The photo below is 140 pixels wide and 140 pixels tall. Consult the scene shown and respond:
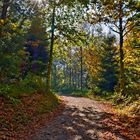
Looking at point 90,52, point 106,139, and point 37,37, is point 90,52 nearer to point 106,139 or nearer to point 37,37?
point 37,37

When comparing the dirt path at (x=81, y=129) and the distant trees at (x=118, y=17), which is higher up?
the distant trees at (x=118, y=17)

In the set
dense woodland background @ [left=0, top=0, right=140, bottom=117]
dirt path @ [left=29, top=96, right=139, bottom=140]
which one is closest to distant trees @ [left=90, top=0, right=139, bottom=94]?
dense woodland background @ [left=0, top=0, right=140, bottom=117]

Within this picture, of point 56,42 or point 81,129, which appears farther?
point 56,42

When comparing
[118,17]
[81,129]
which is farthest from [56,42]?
[81,129]

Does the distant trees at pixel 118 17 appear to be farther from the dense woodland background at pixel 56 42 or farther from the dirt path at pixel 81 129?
the dirt path at pixel 81 129

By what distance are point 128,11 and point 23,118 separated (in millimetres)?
12898

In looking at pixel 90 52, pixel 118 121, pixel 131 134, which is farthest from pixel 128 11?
pixel 90 52

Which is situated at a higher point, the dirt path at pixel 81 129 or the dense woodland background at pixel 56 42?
the dense woodland background at pixel 56 42

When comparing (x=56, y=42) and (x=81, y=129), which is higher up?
(x=56, y=42)

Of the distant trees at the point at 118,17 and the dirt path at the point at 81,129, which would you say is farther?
the distant trees at the point at 118,17

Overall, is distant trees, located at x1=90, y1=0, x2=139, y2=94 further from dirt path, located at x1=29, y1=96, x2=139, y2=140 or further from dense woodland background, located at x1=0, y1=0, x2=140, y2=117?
dirt path, located at x1=29, y1=96, x2=139, y2=140

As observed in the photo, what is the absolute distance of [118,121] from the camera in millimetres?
17922

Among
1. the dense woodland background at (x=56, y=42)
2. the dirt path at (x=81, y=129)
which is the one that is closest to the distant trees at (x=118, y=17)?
the dense woodland background at (x=56, y=42)

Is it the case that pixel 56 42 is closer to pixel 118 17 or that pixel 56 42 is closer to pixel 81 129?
pixel 118 17
